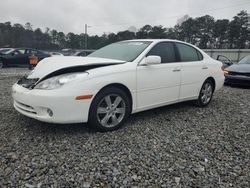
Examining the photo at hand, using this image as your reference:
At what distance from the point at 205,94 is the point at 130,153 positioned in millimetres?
2941

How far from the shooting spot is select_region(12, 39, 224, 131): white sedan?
2.90m

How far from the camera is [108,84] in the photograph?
125 inches

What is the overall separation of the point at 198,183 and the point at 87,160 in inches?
46.5

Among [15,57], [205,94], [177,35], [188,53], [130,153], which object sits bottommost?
[130,153]

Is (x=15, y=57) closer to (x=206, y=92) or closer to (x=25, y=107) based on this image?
(x=25, y=107)

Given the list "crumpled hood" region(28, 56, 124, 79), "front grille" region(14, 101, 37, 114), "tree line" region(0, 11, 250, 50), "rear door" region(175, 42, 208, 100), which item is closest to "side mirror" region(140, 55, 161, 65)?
"crumpled hood" region(28, 56, 124, 79)

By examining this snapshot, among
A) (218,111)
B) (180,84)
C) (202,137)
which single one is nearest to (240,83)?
(218,111)

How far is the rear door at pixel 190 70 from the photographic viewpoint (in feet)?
14.3

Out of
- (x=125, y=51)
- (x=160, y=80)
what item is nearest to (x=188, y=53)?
(x=160, y=80)

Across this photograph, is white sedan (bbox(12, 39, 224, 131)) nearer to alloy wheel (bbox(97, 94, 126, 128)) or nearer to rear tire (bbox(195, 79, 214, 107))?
alloy wheel (bbox(97, 94, 126, 128))

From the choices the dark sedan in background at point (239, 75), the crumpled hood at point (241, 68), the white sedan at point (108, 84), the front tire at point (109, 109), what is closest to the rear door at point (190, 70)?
the white sedan at point (108, 84)

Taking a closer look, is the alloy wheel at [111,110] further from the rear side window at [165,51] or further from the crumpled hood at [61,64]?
the rear side window at [165,51]

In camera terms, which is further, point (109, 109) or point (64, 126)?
point (64, 126)

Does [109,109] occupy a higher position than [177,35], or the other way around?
[177,35]
